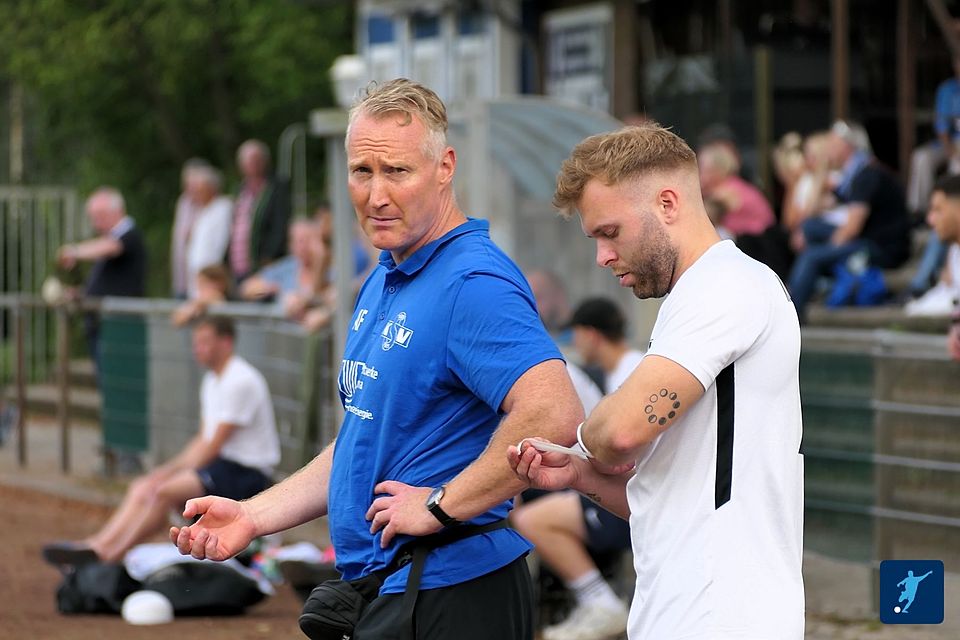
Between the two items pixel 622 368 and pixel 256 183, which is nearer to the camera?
pixel 622 368

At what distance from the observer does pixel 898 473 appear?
7.78 metres

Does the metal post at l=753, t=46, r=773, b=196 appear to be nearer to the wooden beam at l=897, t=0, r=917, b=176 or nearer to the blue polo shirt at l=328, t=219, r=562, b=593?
the wooden beam at l=897, t=0, r=917, b=176

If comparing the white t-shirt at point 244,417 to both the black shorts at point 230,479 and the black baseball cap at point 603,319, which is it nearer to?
the black shorts at point 230,479

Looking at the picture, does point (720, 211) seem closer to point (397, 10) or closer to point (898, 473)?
point (898, 473)

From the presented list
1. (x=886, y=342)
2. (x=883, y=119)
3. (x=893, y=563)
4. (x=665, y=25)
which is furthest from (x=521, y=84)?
(x=893, y=563)

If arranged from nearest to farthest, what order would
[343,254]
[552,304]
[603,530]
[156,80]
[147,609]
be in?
[603,530] < [147,609] < [552,304] < [343,254] < [156,80]

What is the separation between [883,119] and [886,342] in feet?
26.0

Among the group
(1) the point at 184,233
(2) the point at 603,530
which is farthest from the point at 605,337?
(1) the point at 184,233

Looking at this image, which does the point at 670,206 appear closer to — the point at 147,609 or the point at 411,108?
the point at 411,108

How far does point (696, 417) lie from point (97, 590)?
5.95m

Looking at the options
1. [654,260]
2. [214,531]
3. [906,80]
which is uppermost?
[906,80]

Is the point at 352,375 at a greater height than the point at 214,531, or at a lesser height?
→ greater

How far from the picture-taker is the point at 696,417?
3252 mm

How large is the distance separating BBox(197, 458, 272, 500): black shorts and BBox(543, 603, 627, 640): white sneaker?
2450mm
